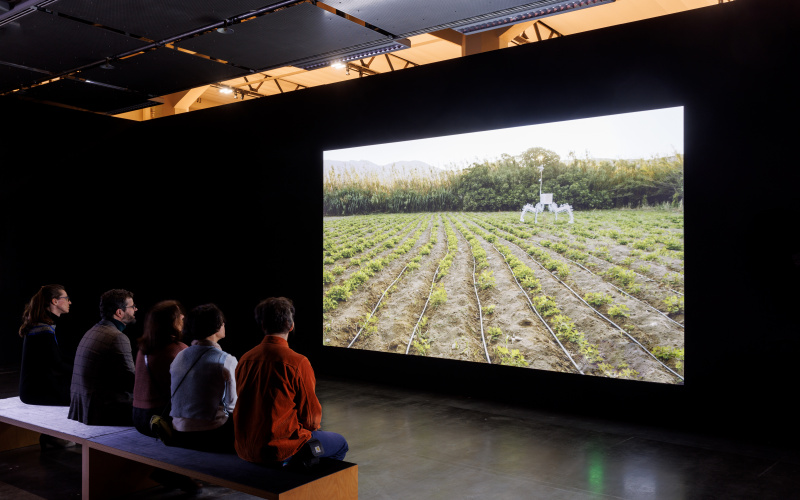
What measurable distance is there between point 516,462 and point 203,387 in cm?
201

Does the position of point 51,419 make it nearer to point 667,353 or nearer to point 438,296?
point 438,296

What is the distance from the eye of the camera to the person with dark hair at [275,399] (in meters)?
2.61

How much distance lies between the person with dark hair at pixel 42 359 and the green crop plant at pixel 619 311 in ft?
13.0

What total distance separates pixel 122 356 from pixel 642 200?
12.6 ft

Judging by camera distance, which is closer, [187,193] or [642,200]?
[642,200]

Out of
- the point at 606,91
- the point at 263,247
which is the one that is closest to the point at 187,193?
the point at 263,247

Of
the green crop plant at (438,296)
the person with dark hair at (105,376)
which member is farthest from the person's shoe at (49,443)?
the green crop plant at (438,296)

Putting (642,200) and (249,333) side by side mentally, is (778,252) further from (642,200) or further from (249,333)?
(249,333)

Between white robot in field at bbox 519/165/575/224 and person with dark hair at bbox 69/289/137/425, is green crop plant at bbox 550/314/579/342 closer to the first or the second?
white robot in field at bbox 519/165/575/224

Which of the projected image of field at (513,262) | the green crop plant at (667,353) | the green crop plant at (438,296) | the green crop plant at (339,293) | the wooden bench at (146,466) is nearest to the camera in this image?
the wooden bench at (146,466)

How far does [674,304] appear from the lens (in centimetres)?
466

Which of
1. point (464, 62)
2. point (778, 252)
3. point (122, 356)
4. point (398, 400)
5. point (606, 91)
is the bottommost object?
point (398, 400)

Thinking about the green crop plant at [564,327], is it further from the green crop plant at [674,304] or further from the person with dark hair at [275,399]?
the person with dark hair at [275,399]

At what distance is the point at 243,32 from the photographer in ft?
16.6
